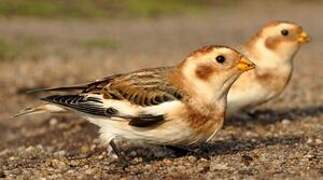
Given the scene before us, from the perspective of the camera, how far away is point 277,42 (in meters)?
9.62

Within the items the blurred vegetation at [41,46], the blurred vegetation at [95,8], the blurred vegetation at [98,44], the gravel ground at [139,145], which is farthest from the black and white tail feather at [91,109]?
the blurred vegetation at [95,8]

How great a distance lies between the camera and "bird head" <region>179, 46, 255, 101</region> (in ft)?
21.8

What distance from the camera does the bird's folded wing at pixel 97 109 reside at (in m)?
6.43

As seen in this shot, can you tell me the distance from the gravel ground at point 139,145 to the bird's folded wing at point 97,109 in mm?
446

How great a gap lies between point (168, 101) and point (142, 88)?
0.29m

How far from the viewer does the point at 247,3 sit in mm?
41156

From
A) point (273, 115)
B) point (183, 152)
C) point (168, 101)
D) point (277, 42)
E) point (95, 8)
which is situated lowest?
point (95, 8)

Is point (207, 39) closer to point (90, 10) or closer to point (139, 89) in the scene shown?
point (90, 10)

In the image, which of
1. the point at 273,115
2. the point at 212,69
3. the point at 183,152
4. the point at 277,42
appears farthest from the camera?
the point at 273,115

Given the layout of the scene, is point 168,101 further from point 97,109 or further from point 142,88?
point 97,109

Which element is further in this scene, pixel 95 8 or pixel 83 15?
pixel 95 8

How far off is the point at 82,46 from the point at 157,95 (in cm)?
1347

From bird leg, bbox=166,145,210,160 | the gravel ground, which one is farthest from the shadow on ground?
bird leg, bbox=166,145,210,160

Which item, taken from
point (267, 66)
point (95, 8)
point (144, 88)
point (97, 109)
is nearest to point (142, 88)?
point (144, 88)
